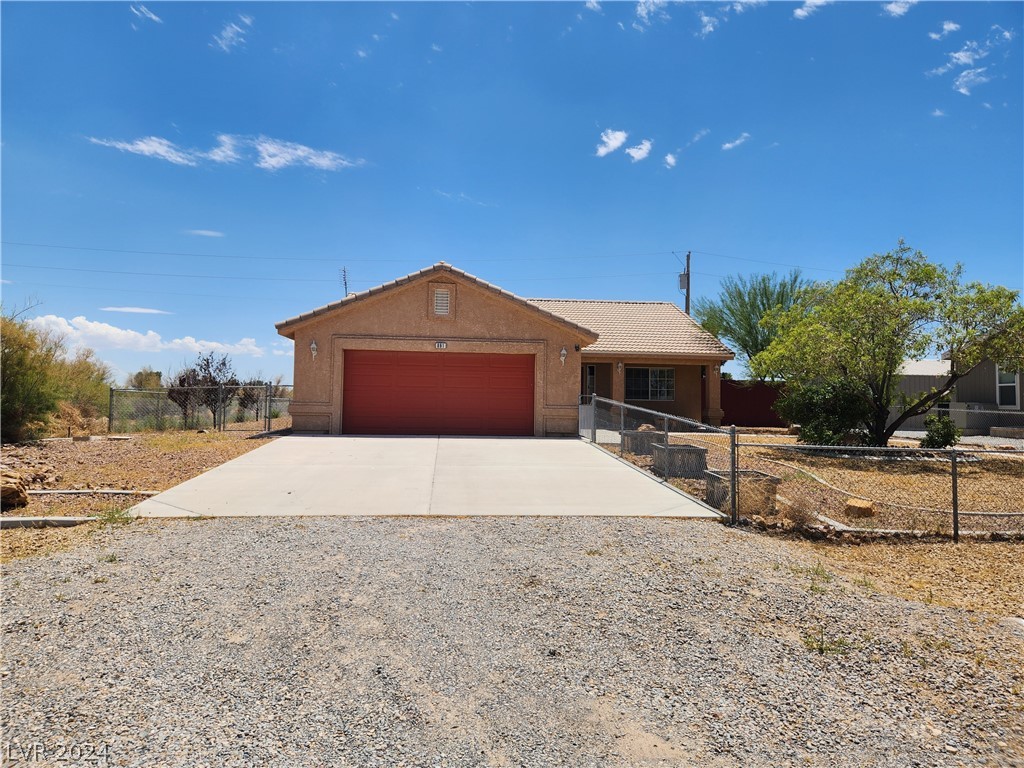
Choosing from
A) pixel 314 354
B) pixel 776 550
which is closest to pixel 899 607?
pixel 776 550

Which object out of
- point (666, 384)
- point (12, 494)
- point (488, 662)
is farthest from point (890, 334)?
point (12, 494)

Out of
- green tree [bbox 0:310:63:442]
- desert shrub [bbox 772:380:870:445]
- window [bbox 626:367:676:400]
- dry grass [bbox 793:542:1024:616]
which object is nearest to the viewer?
dry grass [bbox 793:542:1024:616]

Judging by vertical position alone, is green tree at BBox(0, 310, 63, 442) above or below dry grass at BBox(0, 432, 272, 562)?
above

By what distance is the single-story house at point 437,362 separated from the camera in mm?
15898

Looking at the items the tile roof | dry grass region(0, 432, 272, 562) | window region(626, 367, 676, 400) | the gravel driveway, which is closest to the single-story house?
dry grass region(0, 432, 272, 562)

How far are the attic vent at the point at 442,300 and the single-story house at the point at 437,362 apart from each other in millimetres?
28

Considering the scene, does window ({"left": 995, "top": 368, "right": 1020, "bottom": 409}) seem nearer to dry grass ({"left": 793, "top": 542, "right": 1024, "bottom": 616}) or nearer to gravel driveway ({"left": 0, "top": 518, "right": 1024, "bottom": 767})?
dry grass ({"left": 793, "top": 542, "right": 1024, "bottom": 616})

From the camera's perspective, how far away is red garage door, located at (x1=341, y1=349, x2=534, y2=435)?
16.2 metres

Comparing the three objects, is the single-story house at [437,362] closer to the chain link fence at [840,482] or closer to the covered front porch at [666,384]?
the chain link fence at [840,482]

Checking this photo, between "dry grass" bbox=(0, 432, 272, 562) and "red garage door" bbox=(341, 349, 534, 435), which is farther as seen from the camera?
"red garage door" bbox=(341, 349, 534, 435)

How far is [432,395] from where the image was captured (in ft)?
53.4

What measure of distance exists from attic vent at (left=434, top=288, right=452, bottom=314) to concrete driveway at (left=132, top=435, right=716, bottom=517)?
4.60 m

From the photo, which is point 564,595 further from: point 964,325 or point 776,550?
point 964,325

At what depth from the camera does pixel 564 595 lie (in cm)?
470
